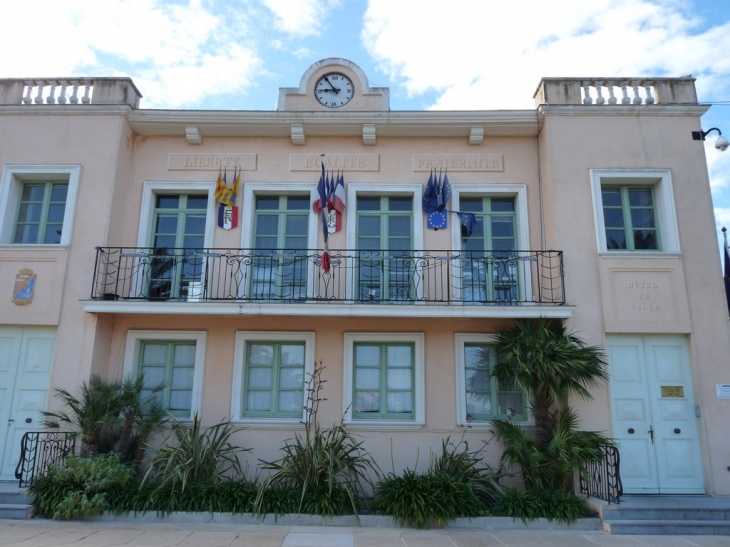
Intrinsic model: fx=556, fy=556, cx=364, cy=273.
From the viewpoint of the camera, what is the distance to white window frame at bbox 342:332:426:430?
30.7ft

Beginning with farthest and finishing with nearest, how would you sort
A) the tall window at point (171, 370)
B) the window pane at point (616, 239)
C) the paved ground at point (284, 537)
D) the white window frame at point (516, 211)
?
1. the white window frame at point (516, 211)
2. the window pane at point (616, 239)
3. the tall window at point (171, 370)
4. the paved ground at point (284, 537)

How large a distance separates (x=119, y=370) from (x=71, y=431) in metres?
1.31

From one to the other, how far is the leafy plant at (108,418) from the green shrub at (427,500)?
3958mm

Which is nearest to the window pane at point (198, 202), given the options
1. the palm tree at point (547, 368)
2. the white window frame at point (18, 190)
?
the white window frame at point (18, 190)

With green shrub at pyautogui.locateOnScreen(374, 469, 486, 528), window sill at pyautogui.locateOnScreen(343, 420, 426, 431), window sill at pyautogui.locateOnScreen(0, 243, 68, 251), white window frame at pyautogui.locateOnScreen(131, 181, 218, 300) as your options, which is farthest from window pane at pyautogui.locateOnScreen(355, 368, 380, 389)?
window sill at pyautogui.locateOnScreen(0, 243, 68, 251)

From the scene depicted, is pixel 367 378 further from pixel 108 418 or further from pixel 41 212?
pixel 41 212

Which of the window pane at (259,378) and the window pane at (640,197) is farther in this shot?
the window pane at (640,197)

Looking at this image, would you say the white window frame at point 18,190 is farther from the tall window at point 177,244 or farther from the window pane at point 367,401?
the window pane at point 367,401

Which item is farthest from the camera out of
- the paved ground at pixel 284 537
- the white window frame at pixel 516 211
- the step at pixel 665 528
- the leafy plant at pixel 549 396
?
the white window frame at pixel 516 211

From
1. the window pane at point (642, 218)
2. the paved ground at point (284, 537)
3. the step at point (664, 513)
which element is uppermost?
the window pane at point (642, 218)

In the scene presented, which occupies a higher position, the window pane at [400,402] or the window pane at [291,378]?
the window pane at [291,378]

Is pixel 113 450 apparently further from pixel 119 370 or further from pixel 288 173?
pixel 288 173

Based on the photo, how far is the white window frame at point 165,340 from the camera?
31.6 ft

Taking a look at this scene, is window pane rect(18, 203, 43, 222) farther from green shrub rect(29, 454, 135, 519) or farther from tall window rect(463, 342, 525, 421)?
tall window rect(463, 342, 525, 421)
